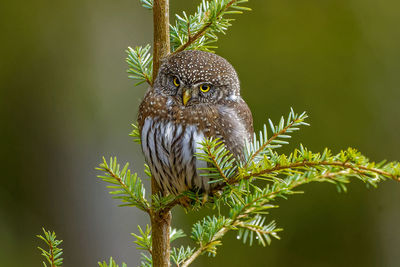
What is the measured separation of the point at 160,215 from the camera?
1.97m

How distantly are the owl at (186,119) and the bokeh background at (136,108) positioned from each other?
3.36 metres

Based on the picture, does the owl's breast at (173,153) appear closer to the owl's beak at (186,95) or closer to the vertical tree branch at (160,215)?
the owl's beak at (186,95)

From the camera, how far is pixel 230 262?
614 cm

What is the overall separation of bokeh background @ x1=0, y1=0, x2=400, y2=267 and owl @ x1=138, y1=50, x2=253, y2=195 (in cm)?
336

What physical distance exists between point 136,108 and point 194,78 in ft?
12.8

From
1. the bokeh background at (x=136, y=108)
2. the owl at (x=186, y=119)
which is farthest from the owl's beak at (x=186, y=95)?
the bokeh background at (x=136, y=108)

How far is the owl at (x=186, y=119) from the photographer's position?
224cm

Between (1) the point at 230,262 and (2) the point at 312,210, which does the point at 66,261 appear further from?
(2) the point at 312,210

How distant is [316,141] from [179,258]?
175 inches

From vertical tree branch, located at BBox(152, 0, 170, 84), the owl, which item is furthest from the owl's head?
vertical tree branch, located at BBox(152, 0, 170, 84)

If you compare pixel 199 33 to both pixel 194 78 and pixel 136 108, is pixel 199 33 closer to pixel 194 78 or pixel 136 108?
pixel 194 78

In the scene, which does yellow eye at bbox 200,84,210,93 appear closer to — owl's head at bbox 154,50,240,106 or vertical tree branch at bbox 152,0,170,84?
owl's head at bbox 154,50,240,106

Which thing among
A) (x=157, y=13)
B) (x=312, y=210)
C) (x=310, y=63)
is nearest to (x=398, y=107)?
(x=310, y=63)

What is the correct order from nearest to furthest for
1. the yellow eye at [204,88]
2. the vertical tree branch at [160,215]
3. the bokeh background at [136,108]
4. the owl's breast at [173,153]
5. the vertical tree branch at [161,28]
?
the vertical tree branch at [160,215] → the vertical tree branch at [161,28] → the owl's breast at [173,153] → the yellow eye at [204,88] → the bokeh background at [136,108]
